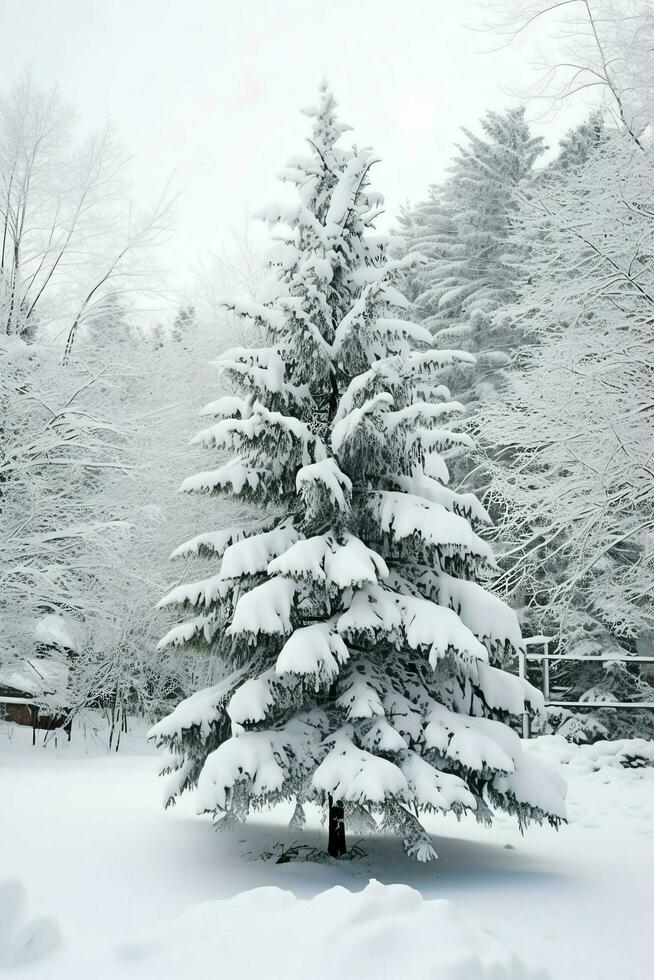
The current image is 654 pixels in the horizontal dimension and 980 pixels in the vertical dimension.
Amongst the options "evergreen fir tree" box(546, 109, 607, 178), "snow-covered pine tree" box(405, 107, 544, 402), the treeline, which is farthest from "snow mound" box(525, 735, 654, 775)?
"evergreen fir tree" box(546, 109, 607, 178)

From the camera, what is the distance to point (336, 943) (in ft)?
14.5

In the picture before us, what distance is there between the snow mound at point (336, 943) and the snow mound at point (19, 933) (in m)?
0.42

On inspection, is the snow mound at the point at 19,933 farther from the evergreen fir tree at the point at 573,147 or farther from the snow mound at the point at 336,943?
the evergreen fir tree at the point at 573,147

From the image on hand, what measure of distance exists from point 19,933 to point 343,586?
3316 millimetres

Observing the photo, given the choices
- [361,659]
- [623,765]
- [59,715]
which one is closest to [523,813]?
[361,659]

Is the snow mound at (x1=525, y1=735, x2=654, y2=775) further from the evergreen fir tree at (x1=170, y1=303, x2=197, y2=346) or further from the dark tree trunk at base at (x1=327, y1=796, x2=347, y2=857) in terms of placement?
the evergreen fir tree at (x1=170, y1=303, x2=197, y2=346)

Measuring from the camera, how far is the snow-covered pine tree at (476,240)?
21.7 m

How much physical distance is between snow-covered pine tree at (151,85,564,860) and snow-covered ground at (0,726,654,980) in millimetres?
568

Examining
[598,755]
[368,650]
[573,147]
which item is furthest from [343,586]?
[573,147]

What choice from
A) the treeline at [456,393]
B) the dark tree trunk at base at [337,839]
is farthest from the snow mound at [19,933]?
the treeline at [456,393]

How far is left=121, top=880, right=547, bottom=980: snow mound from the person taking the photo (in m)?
4.18

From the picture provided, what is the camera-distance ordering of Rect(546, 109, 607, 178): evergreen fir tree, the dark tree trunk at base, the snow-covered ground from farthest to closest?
Rect(546, 109, 607, 178): evergreen fir tree → the dark tree trunk at base → the snow-covered ground

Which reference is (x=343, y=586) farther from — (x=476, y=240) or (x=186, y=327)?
(x=476, y=240)

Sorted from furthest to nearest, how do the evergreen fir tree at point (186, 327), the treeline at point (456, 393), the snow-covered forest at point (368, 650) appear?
the evergreen fir tree at point (186, 327)
the treeline at point (456, 393)
the snow-covered forest at point (368, 650)
